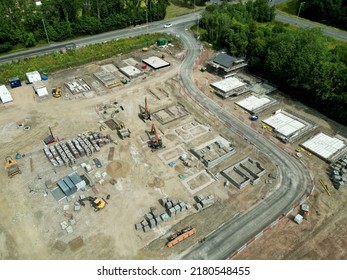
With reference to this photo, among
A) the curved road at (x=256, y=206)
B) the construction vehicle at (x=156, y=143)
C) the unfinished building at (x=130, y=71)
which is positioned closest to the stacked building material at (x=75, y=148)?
the construction vehicle at (x=156, y=143)

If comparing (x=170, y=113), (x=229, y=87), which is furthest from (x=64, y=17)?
(x=229, y=87)

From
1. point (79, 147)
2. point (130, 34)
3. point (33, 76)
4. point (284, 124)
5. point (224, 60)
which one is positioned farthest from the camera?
point (130, 34)

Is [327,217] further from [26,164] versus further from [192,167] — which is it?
[26,164]

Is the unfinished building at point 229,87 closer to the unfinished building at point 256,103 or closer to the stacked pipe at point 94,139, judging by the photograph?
the unfinished building at point 256,103

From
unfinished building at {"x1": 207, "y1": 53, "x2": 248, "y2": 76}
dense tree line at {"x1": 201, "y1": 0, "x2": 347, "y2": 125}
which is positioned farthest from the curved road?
dense tree line at {"x1": 201, "y1": 0, "x2": 347, "y2": 125}

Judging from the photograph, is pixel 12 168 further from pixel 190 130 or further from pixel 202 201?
pixel 190 130
